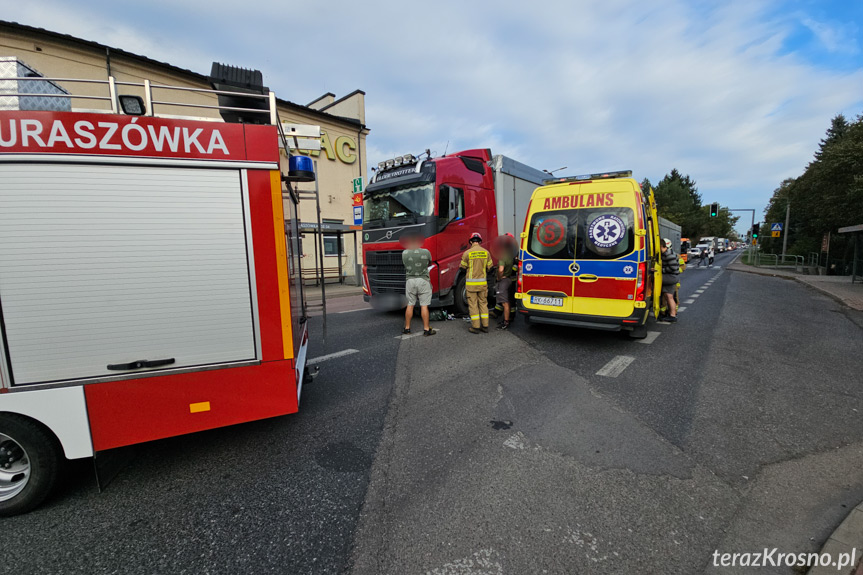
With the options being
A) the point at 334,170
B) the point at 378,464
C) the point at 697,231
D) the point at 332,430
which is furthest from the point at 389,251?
the point at 697,231

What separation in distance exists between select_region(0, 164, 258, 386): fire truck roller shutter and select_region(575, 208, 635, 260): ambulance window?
478cm

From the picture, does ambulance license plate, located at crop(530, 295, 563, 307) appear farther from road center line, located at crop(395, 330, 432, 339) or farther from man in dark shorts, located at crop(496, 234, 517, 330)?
road center line, located at crop(395, 330, 432, 339)

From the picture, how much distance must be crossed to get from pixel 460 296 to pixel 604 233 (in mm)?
3344

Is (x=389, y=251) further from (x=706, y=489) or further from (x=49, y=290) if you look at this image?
(x=706, y=489)

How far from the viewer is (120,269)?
2389mm

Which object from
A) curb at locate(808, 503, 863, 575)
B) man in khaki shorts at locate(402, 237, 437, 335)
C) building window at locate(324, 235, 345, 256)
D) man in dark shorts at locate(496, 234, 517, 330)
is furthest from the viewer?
building window at locate(324, 235, 345, 256)

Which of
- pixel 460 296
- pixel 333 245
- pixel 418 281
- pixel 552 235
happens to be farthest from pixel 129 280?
pixel 333 245

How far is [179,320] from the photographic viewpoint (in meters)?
2.55

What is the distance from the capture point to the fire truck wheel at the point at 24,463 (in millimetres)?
2289

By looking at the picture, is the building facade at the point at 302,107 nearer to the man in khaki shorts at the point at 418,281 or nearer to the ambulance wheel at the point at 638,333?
the man in khaki shorts at the point at 418,281

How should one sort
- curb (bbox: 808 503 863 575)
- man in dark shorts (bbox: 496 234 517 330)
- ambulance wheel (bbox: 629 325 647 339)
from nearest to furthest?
curb (bbox: 808 503 863 575)
ambulance wheel (bbox: 629 325 647 339)
man in dark shorts (bbox: 496 234 517 330)

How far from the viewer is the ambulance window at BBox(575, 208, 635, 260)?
554 cm

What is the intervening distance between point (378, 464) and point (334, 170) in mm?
16405

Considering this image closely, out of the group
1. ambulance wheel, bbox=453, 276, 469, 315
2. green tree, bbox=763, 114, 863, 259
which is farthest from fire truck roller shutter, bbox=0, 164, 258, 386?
green tree, bbox=763, 114, 863, 259
